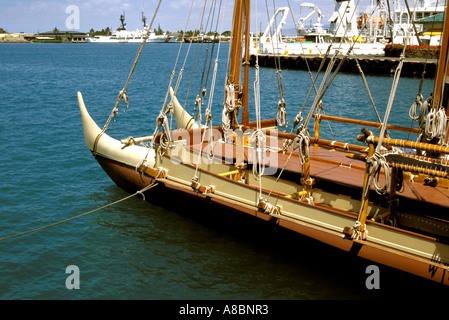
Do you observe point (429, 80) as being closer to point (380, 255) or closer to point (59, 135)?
point (59, 135)

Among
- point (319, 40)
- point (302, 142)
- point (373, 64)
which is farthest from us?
point (319, 40)

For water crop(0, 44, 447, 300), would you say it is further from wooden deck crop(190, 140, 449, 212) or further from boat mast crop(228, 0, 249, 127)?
boat mast crop(228, 0, 249, 127)

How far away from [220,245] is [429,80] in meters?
49.3

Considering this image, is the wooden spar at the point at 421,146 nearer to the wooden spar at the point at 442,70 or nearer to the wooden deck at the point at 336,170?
the wooden deck at the point at 336,170

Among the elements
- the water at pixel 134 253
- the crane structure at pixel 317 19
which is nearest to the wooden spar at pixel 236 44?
the water at pixel 134 253

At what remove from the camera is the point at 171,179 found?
13133 millimetres

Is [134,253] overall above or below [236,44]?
below

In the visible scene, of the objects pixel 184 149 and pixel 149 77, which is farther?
pixel 149 77

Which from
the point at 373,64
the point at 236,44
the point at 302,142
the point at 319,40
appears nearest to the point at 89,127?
the point at 236,44

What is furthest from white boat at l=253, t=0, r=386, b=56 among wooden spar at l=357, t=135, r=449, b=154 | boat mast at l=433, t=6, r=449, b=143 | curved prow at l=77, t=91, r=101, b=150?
wooden spar at l=357, t=135, r=449, b=154

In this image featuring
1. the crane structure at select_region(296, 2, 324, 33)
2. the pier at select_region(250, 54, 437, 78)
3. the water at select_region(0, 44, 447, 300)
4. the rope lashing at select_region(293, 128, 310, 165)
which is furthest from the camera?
the crane structure at select_region(296, 2, 324, 33)

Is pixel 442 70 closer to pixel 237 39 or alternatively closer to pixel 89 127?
pixel 237 39
